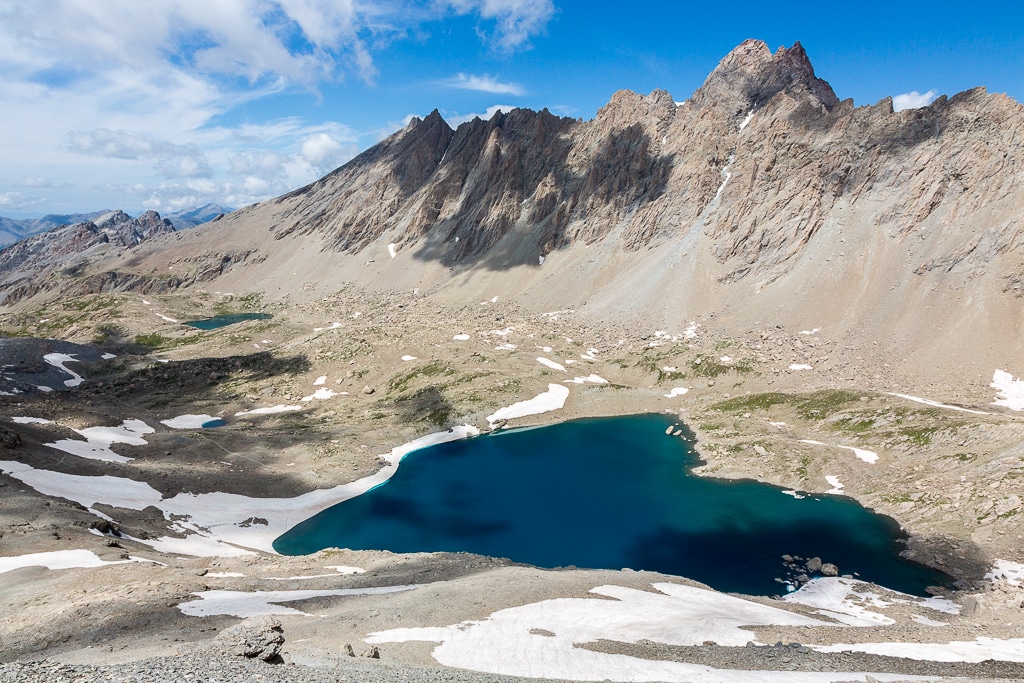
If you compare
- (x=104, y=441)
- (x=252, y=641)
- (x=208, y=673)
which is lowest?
(x=252, y=641)

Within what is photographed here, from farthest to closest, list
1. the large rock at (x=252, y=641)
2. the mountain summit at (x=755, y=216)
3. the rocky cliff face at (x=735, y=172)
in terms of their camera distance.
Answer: the rocky cliff face at (x=735, y=172)
the mountain summit at (x=755, y=216)
the large rock at (x=252, y=641)

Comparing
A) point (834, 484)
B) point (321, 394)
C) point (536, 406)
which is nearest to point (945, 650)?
point (834, 484)

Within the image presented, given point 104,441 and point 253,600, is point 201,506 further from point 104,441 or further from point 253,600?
point 253,600

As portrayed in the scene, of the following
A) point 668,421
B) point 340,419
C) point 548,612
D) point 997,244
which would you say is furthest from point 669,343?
point 548,612

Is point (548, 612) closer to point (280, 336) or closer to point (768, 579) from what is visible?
point (768, 579)

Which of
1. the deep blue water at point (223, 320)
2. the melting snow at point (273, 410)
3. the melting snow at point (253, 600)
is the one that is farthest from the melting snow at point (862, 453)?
the deep blue water at point (223, 320)

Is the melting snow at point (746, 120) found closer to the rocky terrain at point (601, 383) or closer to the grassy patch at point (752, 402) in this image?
the rocky terrain at point (601, 383)
